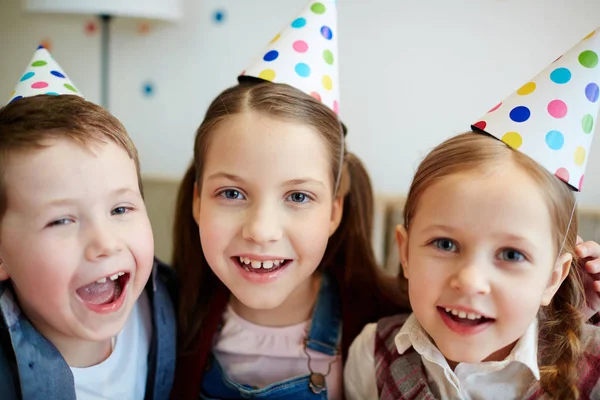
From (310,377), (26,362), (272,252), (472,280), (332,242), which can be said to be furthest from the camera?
(332,242)

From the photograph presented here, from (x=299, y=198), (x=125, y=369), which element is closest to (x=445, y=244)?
(x=299, y=198)

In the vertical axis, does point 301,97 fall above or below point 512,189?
above

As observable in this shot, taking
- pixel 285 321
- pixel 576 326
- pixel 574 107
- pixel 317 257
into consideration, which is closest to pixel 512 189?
pixel 574 107

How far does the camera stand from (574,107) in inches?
31.7

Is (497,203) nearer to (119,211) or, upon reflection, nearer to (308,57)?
(308,57)

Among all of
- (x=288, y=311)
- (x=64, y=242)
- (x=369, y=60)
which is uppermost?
(x=369, y=60)

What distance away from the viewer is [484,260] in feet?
2.56

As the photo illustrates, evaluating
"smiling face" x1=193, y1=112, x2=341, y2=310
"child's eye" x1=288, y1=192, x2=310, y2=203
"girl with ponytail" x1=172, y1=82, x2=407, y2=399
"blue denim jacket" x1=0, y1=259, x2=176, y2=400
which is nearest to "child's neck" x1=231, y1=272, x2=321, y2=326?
"girl with ponytail" x1=172, y1=82, x2=407, y2=399

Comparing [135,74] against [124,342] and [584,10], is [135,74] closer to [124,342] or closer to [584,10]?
[124,342]

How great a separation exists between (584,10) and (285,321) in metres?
0.91

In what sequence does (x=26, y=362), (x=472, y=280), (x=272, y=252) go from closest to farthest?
1. (x=472, y=280)
2. (x=26, y=362)
3. (x=272, y=252)

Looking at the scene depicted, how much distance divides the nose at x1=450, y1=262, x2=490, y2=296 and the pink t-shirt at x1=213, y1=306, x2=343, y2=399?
44 centimetres

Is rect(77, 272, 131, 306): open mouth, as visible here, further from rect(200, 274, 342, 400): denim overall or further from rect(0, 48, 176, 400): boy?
rect(200, 274, 342, 400): denim overall

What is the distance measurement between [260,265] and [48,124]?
434 mm
